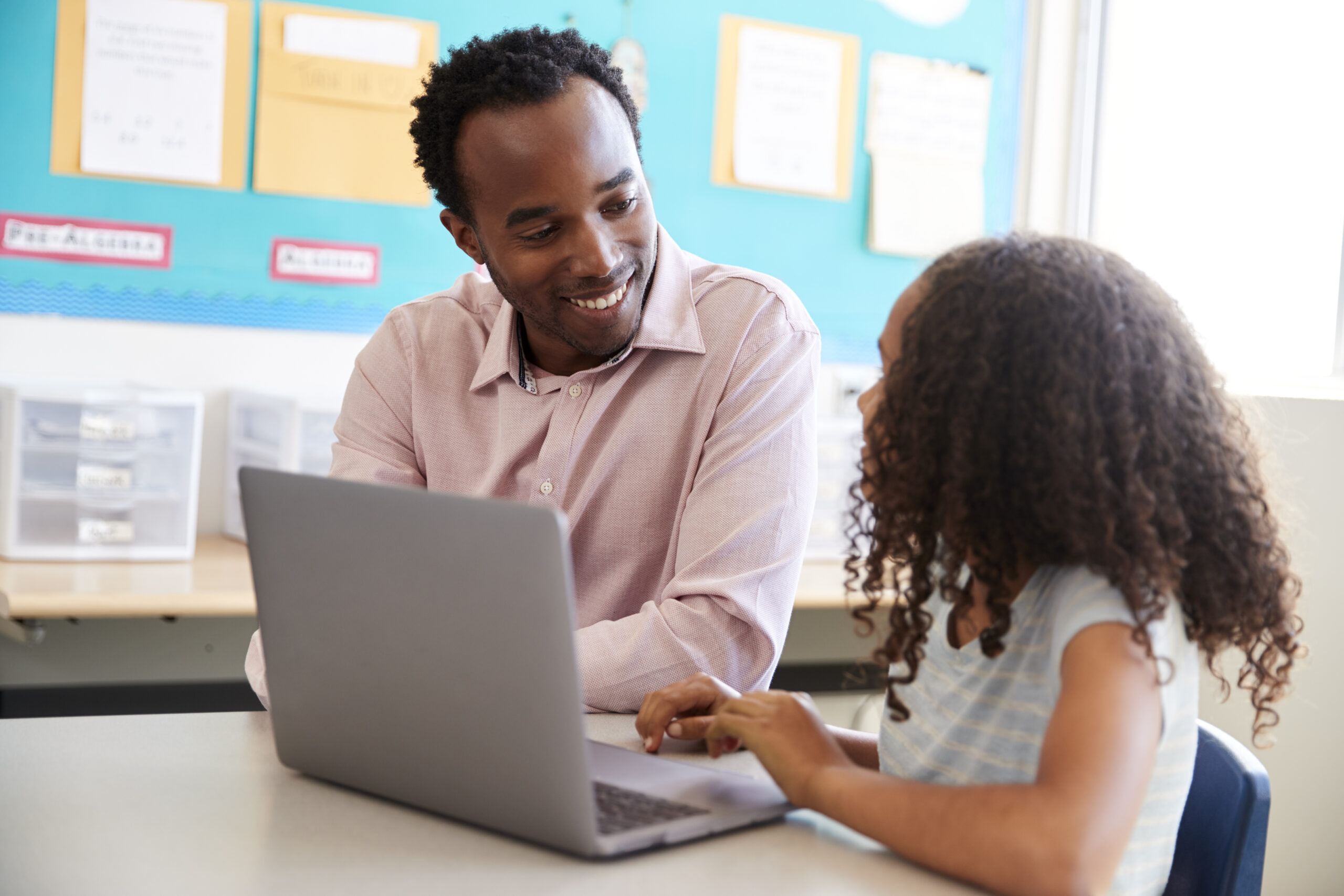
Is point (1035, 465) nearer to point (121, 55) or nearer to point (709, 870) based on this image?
point (709, 870)

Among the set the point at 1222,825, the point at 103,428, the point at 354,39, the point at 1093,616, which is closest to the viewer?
the point at 1093,616

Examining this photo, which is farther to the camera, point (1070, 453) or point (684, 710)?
point (684, 710)

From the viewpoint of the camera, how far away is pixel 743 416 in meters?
1.24

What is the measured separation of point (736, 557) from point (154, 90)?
1.44 m

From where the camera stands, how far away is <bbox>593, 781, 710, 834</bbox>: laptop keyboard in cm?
76

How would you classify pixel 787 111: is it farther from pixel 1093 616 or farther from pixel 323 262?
pixel 1093 616

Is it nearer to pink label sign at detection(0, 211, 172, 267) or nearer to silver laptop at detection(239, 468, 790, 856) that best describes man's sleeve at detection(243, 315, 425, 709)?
silver laptop at detection(239, 468, 790, 856)

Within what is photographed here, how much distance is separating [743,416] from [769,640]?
23 cm

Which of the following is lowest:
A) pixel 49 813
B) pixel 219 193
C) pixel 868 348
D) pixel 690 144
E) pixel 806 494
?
pixel 49 813

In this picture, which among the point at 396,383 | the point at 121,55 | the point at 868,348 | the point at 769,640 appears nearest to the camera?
the point at 769,640

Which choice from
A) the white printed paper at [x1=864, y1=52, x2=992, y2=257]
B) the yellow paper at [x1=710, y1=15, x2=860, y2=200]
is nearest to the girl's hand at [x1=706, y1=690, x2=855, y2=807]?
the yellow paper at [x1=710, y1=15, x2=860, y2=200]

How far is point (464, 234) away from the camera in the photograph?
140 cm

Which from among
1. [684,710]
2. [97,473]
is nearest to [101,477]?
[97,473]

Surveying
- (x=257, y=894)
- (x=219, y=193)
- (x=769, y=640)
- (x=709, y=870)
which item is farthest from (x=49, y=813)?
(x=219, y=193)
